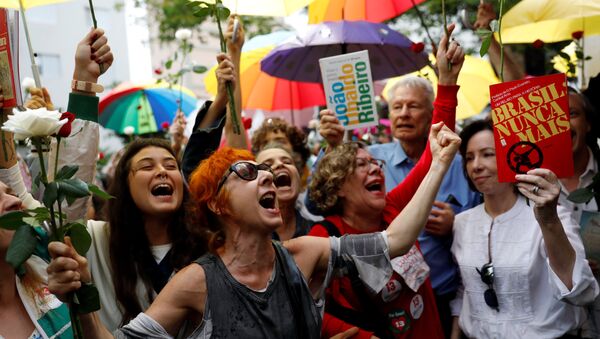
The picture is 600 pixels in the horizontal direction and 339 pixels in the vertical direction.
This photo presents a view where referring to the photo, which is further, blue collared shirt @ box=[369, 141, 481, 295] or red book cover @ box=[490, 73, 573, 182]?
blue collared shirt @ box=[369, 141, 481, 295]

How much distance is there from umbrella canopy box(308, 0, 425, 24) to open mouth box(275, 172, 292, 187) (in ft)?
5.63

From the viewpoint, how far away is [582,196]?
357cm

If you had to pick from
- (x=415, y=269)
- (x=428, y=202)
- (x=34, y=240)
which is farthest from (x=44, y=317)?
(x=415, y=269)

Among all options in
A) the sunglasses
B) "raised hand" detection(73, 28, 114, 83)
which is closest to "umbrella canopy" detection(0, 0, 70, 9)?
"raised hand" detection(73, 28, 114, 83)

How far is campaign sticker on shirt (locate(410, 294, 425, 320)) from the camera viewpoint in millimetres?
3703

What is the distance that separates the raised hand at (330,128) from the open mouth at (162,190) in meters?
1.09

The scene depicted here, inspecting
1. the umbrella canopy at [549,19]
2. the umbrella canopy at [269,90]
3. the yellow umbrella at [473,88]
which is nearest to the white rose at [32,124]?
the umbrella canopy at [549,19]

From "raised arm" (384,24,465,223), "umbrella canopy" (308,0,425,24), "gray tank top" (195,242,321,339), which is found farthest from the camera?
"umbrella canopy" (308,0,425,24)

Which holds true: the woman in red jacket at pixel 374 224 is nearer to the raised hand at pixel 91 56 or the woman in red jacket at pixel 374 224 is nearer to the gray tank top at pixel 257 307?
the gray tank top at pixel 257 307

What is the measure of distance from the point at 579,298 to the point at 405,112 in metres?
1.74

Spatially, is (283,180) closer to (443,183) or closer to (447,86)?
(443,183)

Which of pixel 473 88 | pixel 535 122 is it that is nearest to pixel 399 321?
pixel 535 122

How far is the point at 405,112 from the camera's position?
Answer: 15.6 ft

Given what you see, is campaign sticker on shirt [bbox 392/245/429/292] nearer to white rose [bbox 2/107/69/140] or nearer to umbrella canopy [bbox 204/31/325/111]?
white rose [bbox 2/107/69/140]
